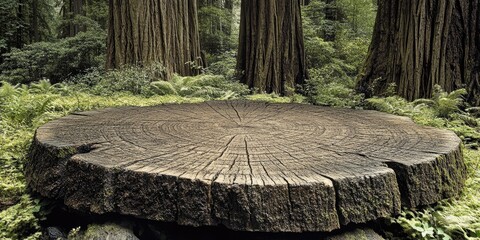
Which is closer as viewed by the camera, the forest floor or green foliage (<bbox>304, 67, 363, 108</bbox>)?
the forest floor

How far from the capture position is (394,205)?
6.60 feet

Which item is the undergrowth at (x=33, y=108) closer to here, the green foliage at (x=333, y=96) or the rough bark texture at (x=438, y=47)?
the green foliage at (x=333, y=96)

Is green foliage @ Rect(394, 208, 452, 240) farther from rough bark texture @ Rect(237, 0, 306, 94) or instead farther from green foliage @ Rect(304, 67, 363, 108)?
rough bark texture @ Rect(237, 0, 306, 94)

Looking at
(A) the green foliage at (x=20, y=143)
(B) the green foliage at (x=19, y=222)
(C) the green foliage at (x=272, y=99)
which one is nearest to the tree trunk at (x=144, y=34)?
(A) the green foliage at (x=20, y=143)

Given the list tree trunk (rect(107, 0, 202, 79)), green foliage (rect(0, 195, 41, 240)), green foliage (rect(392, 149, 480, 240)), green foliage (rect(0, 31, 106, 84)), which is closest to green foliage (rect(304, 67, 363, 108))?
tree trunk (rect(107, 0, 202, 79))

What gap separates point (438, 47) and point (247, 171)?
4756 mm

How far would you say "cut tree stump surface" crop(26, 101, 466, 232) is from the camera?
5.82 ft

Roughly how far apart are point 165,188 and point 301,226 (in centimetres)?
71

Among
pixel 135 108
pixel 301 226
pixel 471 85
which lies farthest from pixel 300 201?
pixel 471 85

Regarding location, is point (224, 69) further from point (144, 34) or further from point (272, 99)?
point (272, 99)

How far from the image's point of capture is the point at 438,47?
538 cm

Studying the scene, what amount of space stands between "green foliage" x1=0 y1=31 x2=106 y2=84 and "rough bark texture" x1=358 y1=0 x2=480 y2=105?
8.98 metres

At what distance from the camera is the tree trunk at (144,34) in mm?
6953

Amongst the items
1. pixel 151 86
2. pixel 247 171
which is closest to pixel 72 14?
pixel 151 86
